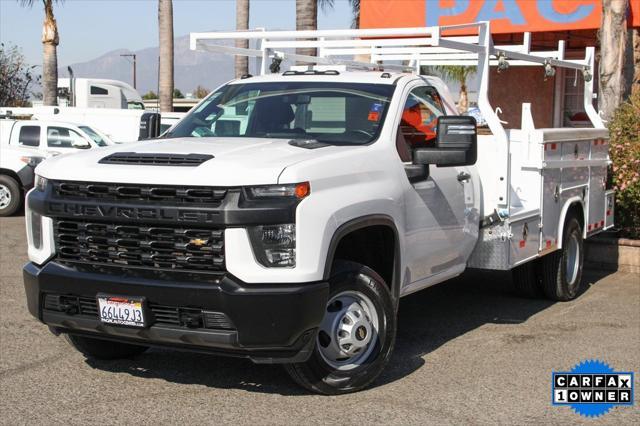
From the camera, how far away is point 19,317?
810cm

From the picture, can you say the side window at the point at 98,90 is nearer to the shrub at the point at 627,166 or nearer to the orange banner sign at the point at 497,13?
the orange banner sign at the point at 497,13

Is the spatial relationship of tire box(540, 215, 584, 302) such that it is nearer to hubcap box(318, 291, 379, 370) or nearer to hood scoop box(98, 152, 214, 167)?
hubcap box(318, 291, 379, 370)

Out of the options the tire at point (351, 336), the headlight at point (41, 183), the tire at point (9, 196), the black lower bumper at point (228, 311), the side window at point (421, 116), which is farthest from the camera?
the tire at point (9, 196)

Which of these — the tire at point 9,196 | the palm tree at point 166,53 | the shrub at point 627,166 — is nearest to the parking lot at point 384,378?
the shrub at point 627,166

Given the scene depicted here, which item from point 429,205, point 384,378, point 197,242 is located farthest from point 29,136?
point 197,242

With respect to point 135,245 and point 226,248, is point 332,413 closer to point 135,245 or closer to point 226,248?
point 226,248

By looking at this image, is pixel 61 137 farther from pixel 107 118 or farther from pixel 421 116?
pixel 421 116

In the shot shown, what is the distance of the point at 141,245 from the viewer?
553 cm

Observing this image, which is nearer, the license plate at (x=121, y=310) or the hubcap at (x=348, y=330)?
the license plate at (x=121, y=310)

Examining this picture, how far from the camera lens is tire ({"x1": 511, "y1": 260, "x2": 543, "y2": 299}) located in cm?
915

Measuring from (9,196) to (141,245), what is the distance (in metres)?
12.0

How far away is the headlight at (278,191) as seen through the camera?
5355mm

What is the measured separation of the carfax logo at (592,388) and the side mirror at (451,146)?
1.60 m

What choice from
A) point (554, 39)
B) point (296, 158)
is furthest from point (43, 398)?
point (554, 39)
